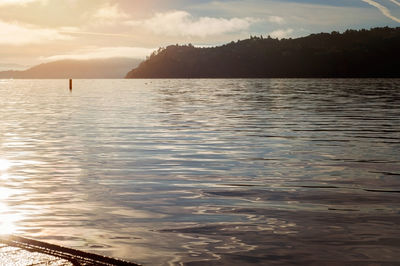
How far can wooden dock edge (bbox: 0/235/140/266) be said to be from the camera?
6.99 meters

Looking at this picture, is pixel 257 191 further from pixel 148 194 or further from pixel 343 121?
pixel 343 121

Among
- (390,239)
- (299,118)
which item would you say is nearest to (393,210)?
(390,239)

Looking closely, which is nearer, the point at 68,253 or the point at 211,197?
the point at 68,253

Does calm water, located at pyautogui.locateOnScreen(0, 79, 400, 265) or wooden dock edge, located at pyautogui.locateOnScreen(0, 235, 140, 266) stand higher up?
wooden dock edge, located at pyautogui.locateOnScreen(0, 235, 140, 266)

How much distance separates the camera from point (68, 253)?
24.1 ft

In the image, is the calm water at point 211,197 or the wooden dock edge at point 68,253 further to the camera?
the calm water at point 211,197

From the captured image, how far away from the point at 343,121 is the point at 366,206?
27109 millimetres

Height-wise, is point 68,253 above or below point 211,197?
above

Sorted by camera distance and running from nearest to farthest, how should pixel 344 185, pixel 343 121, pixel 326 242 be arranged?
pixel 326 242 < pixel 344 185 < pixel 343 121

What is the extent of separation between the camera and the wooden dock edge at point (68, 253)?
6.99 metres

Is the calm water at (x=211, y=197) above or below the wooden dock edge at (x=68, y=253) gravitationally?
below

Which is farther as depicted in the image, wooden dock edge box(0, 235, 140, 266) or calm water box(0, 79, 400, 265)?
calm water box(0, 79, 400, 265)

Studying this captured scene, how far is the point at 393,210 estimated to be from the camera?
12.5 meters

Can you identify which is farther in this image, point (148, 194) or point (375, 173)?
point (375, 173)
